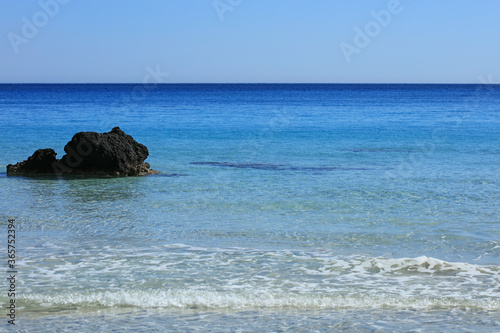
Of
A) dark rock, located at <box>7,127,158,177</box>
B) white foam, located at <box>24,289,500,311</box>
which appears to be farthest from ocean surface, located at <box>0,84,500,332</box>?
dark rock, located at <box>7,127,158,177</box>

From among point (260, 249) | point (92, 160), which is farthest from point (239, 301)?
point (92, 160)

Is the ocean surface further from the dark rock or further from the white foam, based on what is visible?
the dark rock

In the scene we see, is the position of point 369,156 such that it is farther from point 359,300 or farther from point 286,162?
point 359,300

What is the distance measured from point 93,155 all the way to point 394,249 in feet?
32.6

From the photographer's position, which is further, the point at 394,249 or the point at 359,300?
the point at 394,249

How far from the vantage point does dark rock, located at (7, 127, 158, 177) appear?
1655cm

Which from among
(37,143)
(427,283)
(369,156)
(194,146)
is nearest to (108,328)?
(427,283)

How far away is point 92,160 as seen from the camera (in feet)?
54.6

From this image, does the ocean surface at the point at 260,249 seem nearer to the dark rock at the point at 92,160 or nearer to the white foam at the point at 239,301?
the white foam at the point at 239,301

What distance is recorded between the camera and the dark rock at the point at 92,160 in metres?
16.5

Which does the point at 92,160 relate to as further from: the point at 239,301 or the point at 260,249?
the point at 239,301

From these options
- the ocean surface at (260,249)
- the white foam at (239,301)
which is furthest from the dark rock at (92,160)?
the white foam at (239,301)

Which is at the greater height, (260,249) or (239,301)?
(260,249)

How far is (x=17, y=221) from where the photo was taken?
11.2 metres
